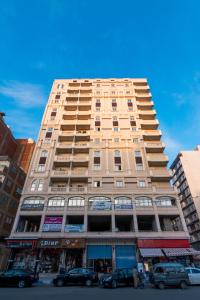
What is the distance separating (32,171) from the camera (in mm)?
37375

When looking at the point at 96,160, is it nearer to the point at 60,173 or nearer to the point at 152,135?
the point at 60,173

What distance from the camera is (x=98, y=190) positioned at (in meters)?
34.9

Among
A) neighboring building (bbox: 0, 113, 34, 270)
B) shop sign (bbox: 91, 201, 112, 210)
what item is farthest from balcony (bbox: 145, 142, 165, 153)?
neighboring building (bbox: 0, 113, 34, 270)

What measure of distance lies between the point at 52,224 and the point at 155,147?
24.6 metres

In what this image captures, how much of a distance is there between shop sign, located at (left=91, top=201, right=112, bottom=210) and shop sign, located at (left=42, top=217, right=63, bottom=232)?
561 cm

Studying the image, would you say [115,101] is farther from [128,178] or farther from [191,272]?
[191,272]

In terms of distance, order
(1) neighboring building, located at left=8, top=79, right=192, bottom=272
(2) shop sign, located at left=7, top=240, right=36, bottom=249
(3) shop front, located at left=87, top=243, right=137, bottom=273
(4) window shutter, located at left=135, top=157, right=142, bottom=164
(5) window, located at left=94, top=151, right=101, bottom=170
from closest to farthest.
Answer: (3) shop front, located at left=87, top=243, right=137, bottom=273
(2) shop sign, located at left=7, top=240, right=36, bottom=249
(1) neighboring building, located at left=8, top=79, right=192, bottom=272
(5) window, located at left=94, top=151, right=101, bottom=170
(4) window shutter, located at left=135, top=157, right=142, bottom=164

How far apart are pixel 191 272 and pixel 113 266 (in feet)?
38.1

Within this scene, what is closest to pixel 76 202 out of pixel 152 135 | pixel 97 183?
pixel 97 183

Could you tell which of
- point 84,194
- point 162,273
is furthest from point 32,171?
point 162,273

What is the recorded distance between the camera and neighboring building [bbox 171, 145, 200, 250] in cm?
5569

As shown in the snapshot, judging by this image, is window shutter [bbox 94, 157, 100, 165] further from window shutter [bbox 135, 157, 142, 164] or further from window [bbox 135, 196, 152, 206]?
window [bbox 135, 196, 152, 206]

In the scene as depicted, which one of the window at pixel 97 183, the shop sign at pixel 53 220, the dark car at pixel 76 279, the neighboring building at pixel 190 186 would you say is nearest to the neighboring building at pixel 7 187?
the shop sign at pixel 53 220

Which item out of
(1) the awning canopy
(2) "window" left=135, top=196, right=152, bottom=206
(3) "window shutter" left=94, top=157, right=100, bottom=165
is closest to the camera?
Answer: (1) the awning canopy
